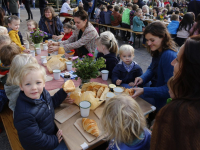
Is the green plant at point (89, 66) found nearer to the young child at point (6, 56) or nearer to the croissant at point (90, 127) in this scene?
the croissant at point (90, 127)

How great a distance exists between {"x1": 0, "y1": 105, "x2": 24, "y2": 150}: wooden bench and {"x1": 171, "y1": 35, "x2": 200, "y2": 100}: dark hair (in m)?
1.65

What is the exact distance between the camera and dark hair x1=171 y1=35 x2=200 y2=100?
0.87m

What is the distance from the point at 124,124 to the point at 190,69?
55 cm

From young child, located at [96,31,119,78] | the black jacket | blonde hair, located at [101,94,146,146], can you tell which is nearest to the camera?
blonde hair, located at [101,94,146,146]

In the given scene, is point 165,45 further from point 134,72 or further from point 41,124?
point 41,124

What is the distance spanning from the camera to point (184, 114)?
2.79 feet

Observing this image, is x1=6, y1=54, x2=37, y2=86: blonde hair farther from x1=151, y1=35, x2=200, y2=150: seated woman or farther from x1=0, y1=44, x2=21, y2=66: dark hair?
x1=151, y1=35, x2=200, y2=150: seated woman

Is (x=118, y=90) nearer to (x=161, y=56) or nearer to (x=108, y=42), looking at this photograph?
(x=161, y=56)

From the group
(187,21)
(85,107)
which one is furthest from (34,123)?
(187,21)

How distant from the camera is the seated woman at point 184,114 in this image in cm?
82

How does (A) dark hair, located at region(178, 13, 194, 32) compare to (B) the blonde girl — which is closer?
(B) the blonde girl

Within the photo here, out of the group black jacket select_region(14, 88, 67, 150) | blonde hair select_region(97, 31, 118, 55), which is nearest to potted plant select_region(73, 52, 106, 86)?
black jacket select_region(14, 88, 67, 150)

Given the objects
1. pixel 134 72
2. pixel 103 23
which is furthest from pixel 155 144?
pixel 103 23

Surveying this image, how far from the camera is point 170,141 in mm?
897
